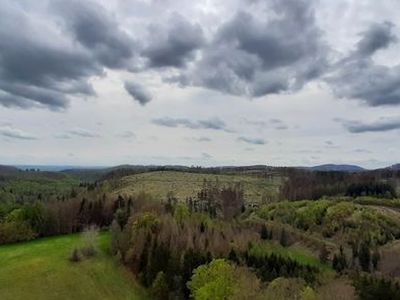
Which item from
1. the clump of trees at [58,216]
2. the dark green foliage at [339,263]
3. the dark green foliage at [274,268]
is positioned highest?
the clump of trees at [58,216]

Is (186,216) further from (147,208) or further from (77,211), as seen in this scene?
(77,211)

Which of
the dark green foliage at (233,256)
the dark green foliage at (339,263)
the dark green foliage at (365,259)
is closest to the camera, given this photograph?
the dark green foliage at (233,256)

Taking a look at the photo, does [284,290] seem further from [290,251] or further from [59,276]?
[290,251]

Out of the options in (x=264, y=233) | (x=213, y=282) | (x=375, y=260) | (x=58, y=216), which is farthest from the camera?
(x=264, y=233)

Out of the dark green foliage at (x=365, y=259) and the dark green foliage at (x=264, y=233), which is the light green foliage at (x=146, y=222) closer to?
the dark green foliage at (x=264, y=233)

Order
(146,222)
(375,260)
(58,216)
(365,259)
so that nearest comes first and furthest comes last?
(146,222), (58,216), (375,260), (365,259)

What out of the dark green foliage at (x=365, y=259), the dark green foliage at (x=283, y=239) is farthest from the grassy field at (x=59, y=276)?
the dark green foliage at (x=365, y=259)

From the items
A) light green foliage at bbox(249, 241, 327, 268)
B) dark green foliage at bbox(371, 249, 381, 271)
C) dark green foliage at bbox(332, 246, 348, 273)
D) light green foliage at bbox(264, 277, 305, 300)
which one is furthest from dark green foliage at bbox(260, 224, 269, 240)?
light green foliage at bbox(264, 277, 305, 300)

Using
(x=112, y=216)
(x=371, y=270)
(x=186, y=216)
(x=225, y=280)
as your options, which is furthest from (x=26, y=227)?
(x=371, y=270)

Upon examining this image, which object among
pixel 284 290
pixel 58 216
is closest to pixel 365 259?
pixel 284 290
